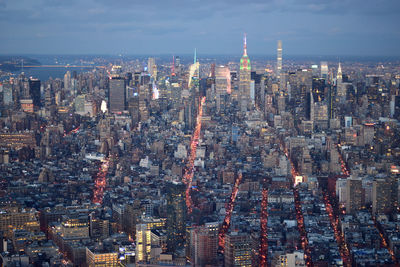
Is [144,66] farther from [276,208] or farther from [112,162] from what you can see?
[276,208]

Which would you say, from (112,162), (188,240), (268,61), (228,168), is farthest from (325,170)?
(268,61)

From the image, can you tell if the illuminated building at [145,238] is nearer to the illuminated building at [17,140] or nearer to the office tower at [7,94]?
the illuminated building at [17,140]

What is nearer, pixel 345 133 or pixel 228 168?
pixel 228 168

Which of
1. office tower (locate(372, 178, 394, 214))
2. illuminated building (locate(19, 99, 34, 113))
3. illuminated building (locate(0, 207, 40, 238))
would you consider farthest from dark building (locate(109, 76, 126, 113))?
illuminated building (locate(0, 207, 40, 238))

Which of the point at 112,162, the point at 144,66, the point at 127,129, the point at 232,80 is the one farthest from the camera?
the point at 232,80

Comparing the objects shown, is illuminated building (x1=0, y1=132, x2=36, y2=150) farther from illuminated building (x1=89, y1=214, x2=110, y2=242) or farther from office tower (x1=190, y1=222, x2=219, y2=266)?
office tower (x1=190, y1=222, x2=219, y2=266)

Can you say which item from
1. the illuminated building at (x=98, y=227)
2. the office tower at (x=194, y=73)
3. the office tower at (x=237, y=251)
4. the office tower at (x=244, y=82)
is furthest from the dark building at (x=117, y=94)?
the office tower at (x=237, y=251)

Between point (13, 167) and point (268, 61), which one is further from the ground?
point (268, 61)
